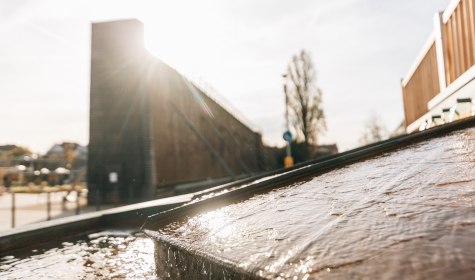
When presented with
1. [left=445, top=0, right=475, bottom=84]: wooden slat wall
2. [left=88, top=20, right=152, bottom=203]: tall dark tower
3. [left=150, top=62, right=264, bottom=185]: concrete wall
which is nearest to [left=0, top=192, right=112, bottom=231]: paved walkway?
[left=88, top=20, right=152, bottom=203]: tall dark tower

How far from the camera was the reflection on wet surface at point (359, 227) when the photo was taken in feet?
3.03

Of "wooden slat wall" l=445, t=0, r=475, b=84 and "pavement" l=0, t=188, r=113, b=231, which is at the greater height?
"wooden slat wall" l=445, t=0, r=475, b=84

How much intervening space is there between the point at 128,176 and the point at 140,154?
4.27ft

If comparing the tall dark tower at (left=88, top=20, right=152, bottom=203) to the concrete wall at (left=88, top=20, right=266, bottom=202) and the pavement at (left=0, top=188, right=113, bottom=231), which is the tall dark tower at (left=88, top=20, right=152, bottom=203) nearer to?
the concrete wall at (left=88, top=20, right=266, bottom=202)

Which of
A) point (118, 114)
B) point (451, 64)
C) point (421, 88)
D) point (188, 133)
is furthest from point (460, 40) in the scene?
point (188, 133)

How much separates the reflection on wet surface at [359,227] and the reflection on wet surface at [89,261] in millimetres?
462

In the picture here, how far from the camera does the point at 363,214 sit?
1.35 meters

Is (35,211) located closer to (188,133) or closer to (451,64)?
(188,133)

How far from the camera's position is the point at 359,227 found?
1216 millimetres

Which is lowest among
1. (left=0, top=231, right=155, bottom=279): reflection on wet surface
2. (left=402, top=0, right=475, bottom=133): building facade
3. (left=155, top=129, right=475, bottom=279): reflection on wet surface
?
(left=0, top=231, right=155, bottom=279): reflection on wet surface

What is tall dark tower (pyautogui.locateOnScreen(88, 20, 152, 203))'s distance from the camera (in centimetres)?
1647

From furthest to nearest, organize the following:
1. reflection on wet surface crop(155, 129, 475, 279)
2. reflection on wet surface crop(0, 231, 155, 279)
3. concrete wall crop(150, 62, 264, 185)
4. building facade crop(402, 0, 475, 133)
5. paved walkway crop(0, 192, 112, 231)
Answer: concrete wall crop(150, 62, 264, 185), paved walkway crop(0, 192, 112, 231), building facade crop(402, 0, 475, 133), reflection on wet surface crop(0, 231, 155, 279), reflection on wet surface crop(155, 129, 475, 279)

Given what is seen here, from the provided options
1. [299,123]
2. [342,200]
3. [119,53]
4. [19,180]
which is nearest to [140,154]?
[119,53]

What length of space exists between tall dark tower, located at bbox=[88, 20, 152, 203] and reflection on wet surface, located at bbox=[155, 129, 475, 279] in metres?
15.3
